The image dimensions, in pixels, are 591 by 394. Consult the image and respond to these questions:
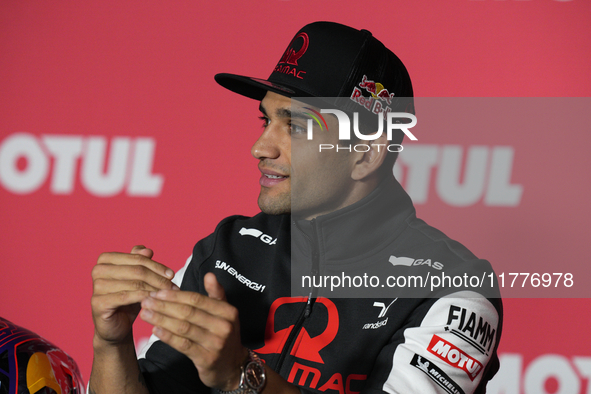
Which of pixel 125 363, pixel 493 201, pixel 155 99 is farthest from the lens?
pixel 155 99

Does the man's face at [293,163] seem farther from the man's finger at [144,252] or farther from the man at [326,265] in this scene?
the man's finger at [144,252]

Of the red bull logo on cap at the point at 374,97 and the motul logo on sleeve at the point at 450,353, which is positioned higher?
the red bull logo on cap at the point at 374,97

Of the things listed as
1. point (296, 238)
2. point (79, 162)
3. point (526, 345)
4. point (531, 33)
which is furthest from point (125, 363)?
point (531, 33)

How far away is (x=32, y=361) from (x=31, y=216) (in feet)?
4.73

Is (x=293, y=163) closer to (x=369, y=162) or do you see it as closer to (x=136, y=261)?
(x=369, y=162)

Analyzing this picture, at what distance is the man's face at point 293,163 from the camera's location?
1054 millimetres

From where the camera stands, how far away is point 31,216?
1.89m

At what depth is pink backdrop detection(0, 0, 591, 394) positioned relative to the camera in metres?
1.71

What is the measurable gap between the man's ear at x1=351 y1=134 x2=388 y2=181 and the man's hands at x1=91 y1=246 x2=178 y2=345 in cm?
49

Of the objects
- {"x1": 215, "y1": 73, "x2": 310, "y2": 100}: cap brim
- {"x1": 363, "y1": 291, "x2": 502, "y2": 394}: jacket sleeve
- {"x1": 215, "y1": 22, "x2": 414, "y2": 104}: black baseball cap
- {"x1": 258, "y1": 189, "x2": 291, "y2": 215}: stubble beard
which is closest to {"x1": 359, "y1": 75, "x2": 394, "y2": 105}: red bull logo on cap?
{"x1": 215, "y1": 22, "x2": 414, "y2": 104}: black baseball cap

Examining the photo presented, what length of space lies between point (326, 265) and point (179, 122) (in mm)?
1018

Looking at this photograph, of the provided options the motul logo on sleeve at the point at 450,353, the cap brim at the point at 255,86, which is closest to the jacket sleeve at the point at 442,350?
the motul logo on sleeve at the point at 450,353

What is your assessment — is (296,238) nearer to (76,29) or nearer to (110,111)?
(110,111)

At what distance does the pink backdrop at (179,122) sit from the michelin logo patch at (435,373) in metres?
0.97
